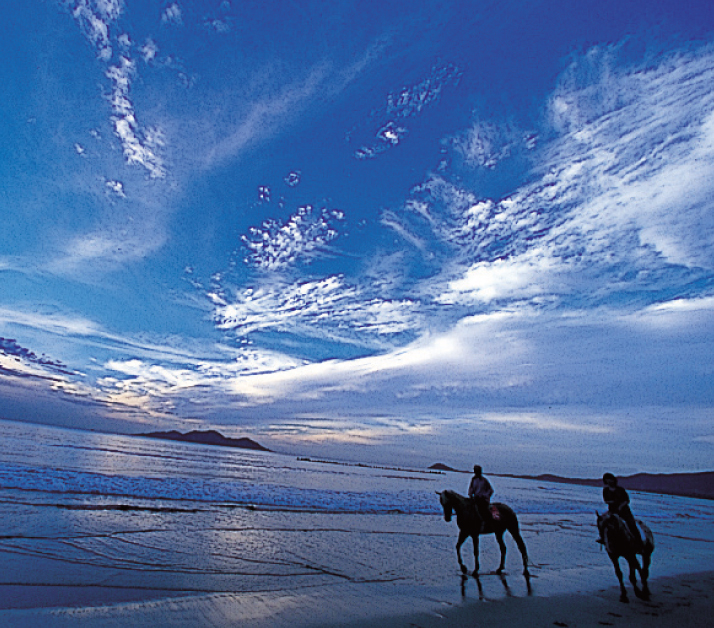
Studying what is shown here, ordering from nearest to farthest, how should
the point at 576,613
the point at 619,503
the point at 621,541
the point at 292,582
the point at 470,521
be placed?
1. the point at 576,613
2. the point at 621,541
3. the point at 619,503
4. the point at 292,582
5. the point at 470,521

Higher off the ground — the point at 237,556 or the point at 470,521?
the point at 470,521

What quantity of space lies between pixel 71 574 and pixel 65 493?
12.0 metres

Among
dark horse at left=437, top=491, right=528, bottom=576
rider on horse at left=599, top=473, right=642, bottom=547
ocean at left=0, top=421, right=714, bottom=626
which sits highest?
rider on horse at left=599, top=473, right=642, bottom=547

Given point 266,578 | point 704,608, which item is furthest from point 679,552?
point 266,578

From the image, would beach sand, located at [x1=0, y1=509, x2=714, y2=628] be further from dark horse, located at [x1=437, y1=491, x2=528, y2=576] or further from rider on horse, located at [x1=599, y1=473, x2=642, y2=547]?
rider on horse, located at [x1=599, y1=473, x2=642, y2=547]

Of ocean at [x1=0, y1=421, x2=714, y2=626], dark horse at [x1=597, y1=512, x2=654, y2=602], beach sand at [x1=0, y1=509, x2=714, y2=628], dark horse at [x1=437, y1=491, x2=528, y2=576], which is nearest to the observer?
beach sand at [x1=0, y1=509, x2=714, y2=628]

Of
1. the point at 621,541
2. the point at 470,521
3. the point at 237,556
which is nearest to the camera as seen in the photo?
the point at 621,541

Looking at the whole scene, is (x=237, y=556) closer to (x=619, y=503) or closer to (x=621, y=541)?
(x=621, y=541)

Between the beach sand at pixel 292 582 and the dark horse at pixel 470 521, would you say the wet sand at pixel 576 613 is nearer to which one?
the beach sand at pixel 292 582

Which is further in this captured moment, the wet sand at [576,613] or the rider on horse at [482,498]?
the rider on horse at [482,498]

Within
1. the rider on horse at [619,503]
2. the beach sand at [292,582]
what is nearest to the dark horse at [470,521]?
the beach sand at [292,582]

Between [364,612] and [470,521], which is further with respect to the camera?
[470,521]

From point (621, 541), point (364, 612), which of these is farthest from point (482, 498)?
A: point (364, 612)

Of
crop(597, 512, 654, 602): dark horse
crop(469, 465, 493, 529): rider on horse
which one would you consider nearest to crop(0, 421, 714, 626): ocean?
crop(469, 465, 493, 529): rider on horse
